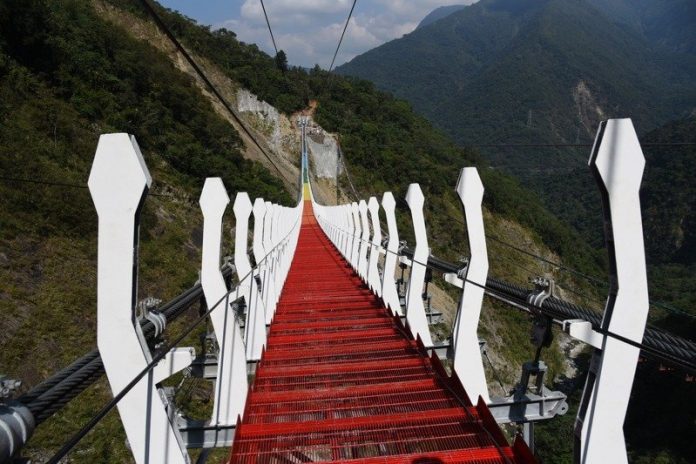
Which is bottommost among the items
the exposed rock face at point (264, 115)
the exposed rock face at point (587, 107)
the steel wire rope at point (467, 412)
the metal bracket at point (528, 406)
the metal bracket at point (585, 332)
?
the steel wire rope at point (467, 412)

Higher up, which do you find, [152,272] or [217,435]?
[217,435]

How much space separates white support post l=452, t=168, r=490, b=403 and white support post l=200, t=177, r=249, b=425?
51.3 inches

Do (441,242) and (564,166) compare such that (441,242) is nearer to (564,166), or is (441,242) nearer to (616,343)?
(616,343)

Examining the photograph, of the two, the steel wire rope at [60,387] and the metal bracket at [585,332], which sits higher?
the metal bracket at [585,332]

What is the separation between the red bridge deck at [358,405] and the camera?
2.40 meters

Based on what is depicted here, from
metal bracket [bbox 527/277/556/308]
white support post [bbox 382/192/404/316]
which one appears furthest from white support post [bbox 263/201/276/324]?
metal bracket [bbox 527/277/556/308]

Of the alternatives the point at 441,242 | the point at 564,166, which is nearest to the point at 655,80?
the point at 564,166

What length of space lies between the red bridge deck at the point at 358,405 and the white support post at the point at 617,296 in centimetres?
54

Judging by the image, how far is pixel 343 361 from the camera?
3.82 m

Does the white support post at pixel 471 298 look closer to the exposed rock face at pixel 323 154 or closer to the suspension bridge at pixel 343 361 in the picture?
the suspension bridge at pixel 343 361

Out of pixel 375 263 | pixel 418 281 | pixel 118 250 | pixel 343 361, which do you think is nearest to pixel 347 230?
pixel 375 263

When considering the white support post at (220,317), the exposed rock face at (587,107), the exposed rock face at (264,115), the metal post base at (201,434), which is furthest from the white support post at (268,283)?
the exposed rock face at (587,107)

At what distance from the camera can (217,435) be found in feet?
8.13

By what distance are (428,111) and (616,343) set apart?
562 ft
